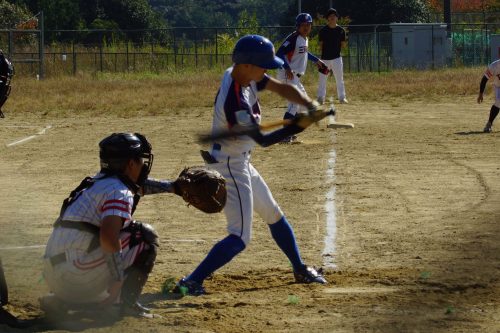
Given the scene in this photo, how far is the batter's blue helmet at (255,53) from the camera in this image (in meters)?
6.92

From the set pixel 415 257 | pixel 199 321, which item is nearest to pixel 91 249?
pixel 199 321

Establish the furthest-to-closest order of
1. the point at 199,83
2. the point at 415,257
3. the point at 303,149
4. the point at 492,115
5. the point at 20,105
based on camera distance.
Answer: the point at 199,83 < the point at 20,105 < the point at 492,115 < the point at 303,149 < the point at 415,257

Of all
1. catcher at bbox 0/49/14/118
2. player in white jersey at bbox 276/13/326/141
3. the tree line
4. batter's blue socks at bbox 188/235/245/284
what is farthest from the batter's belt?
the tree line

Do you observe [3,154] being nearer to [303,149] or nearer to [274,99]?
[303,149]

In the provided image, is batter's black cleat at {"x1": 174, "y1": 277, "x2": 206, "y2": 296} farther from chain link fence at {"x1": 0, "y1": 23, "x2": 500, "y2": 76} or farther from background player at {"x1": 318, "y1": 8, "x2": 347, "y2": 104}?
chain link fence at {"x1": 0, "y1": 23, "x2": 500, "y2": 76}

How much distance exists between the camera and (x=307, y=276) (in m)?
7.42

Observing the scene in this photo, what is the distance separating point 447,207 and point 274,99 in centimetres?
1498

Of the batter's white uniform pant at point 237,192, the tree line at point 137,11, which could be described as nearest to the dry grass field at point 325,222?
the batter's white uniform pant at point 237,192

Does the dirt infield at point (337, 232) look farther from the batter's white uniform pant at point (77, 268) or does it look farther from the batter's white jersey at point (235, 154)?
the batter's white jersey at point (235, 154)

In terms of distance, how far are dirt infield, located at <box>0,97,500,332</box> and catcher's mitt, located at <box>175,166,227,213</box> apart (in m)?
0.68

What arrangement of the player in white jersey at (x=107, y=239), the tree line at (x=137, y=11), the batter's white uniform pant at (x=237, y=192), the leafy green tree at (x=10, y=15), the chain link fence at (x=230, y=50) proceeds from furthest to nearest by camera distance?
1. the tree line at (x=137, y=11)
2. the leafy green tree at (x=10, y=15)
3. the chain link fence at (x=230, y=50)
4. the batter's white uniform pant at (x=237, y=192)
5. the player in white jersey at (x=107, y=239)

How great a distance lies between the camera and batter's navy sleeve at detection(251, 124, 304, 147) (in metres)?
6.77

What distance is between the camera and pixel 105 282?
20.6ft

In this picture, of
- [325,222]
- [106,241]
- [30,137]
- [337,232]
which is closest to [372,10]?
[30,137]
